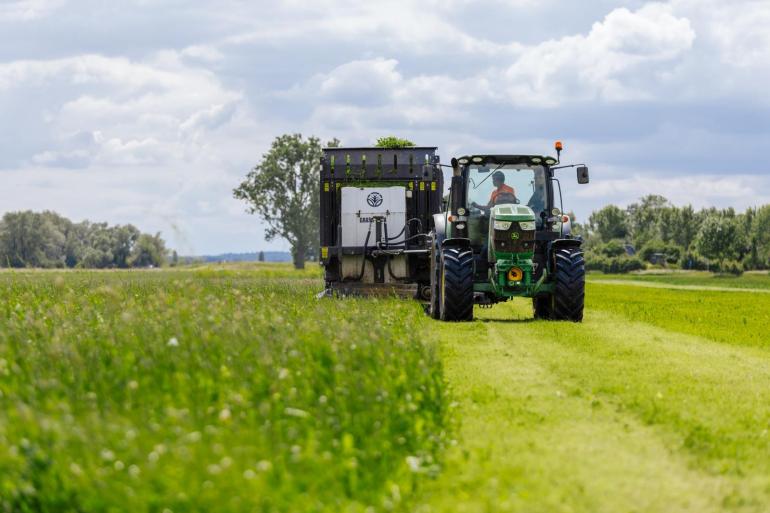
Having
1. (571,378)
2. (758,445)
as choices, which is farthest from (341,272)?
(758,445)

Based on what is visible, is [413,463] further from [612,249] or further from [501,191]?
[612,249]

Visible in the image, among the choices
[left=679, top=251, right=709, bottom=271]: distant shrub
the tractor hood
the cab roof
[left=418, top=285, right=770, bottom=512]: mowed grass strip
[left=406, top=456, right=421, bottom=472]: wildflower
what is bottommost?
[left=679, top=251, right=709, bottom=271]: distant shrub

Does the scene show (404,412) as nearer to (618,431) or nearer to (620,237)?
(618,431)

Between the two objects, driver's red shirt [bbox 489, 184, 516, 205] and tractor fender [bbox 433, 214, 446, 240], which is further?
tractor fender [bbox 433, 214, 446, 240]

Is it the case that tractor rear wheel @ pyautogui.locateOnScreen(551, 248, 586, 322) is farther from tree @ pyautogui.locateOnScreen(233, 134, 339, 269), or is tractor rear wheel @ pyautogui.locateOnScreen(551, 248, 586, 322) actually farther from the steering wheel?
tree @ pyautogui.locateOnScreen(233, 134, 339, 269)

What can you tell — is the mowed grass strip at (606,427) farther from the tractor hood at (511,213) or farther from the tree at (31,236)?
the tree at (31,236)

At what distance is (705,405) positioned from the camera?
10281 millimetres

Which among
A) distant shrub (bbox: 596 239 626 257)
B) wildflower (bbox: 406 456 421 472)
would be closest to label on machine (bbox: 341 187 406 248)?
wildflower (bbox: 406 456 421 472)

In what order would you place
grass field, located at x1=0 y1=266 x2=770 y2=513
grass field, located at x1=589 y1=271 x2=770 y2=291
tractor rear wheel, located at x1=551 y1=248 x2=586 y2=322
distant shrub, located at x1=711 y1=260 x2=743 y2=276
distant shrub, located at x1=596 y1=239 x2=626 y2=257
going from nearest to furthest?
grass field, located at x1=0 y1=266 x2=770 y2=513 < tractor rear wheel, located at x1=551 y1=248 x2=586 y2=322 < grass field, located at x1=589 y1=271 x2=770 y2=291 < distant shrub, located at x1=711 y1=260 x2=743 y2=276 < distant shrub, located at x1=596 y1=239 x2=626 y2=257

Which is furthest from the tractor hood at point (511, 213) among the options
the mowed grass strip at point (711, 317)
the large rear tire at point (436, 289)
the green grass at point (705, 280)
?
the green grass at point (705, 280)

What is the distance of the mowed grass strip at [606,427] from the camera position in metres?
7.04

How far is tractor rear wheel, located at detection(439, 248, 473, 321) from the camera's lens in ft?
61.9

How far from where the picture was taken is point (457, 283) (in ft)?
61.9

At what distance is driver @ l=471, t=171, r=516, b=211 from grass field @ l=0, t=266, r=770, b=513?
669 cm
